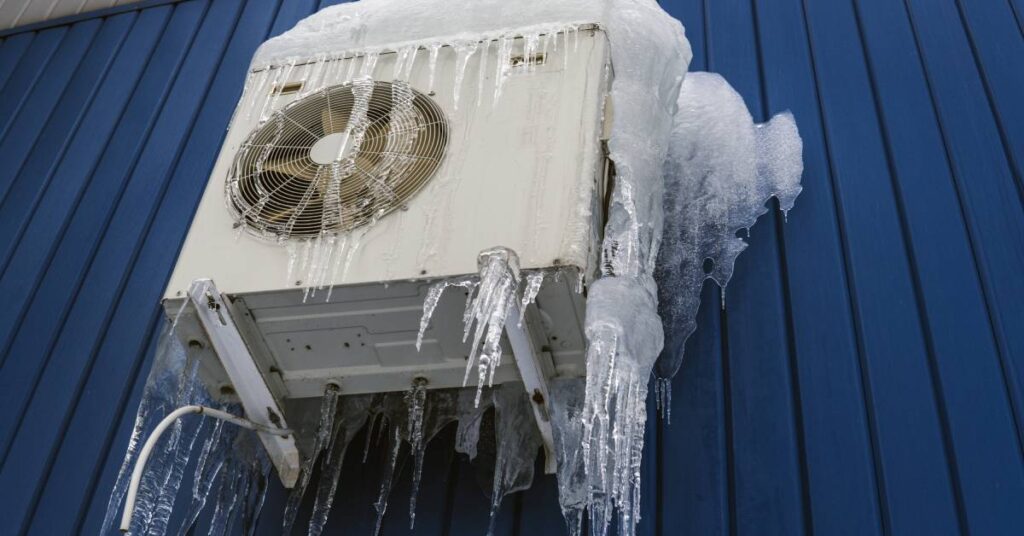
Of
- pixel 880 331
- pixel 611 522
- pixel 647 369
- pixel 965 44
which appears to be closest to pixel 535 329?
pixel 647 369

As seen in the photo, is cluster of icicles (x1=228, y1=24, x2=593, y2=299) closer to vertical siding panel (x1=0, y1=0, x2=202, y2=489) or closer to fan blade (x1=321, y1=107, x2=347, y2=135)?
fan blade (x1=321, y1=107, x2=347, y2=135)

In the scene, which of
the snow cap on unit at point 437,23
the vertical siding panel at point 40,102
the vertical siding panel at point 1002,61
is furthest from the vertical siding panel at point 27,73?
the vertical siding panel at point 1002,61

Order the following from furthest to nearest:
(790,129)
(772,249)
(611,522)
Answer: (790,129) → (772,249) → (611,522)

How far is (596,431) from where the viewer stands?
2594 millimetres

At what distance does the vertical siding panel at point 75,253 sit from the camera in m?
3.60

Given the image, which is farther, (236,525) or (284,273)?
(236,525)

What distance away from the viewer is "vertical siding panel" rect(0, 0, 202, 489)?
11.8ft

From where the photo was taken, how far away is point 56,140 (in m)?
4.51

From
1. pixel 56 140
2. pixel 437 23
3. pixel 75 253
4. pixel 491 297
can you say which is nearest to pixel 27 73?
pixel 56 140

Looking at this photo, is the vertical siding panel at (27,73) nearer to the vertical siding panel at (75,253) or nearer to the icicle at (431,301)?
the vertical siding panel at (75,253)

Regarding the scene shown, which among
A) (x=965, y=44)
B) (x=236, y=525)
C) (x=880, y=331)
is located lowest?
(x=236, y=525)

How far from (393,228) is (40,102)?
2654 millimetres

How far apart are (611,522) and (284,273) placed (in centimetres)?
96

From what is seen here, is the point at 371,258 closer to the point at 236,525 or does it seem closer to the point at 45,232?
the point at 236,525
